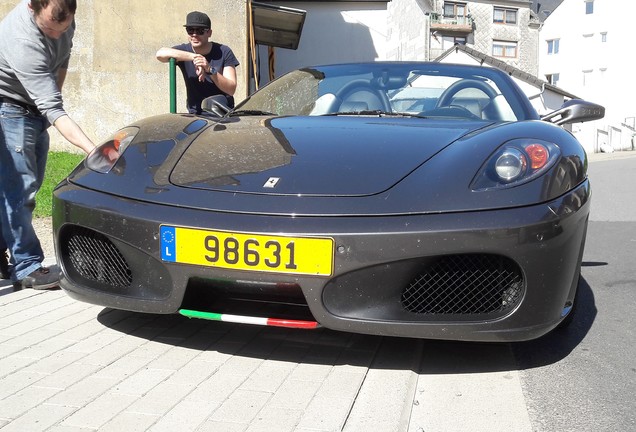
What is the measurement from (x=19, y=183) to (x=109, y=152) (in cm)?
93

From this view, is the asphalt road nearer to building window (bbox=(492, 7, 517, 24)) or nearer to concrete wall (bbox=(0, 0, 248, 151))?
concrete wall (bbox=(0, 0, 248, 151))

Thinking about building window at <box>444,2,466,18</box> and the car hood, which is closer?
the car hood

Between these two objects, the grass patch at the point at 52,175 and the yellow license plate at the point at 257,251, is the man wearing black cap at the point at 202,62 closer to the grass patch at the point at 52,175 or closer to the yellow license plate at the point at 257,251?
the grass patch at the point at 52,175

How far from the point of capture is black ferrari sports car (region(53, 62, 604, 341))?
2.34 meters

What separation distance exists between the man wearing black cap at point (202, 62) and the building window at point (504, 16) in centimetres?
5466

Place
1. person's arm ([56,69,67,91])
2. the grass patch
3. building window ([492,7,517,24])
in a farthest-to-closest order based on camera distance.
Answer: building window ([492,7,517,24]), the grass patch, person's arm ([56,69,67,91])

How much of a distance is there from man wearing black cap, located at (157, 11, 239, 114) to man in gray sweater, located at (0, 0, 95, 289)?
1.31m

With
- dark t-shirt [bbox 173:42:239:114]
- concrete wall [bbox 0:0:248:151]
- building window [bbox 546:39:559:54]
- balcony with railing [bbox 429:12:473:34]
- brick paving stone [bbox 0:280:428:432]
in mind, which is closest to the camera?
brick paving stone [bbox 0:280:428:432]

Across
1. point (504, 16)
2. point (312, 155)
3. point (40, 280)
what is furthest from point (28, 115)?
point (504, 16)

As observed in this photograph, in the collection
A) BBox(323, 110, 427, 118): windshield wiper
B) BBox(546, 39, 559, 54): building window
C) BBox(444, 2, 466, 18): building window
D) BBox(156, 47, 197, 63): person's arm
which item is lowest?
BBox(323, 110, 427, 118): windshield wiper

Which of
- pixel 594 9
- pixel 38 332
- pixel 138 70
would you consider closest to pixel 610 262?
pixel 38 332

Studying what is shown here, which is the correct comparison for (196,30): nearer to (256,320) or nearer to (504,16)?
(256,320)

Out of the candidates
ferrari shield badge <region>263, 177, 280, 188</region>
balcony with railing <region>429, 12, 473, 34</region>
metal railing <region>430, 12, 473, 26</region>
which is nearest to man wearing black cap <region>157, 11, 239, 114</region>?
ferrari shield badge <region>263, 177, 280, 188</region>

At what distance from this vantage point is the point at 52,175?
816cm
